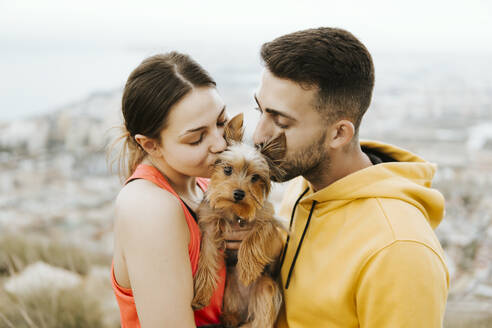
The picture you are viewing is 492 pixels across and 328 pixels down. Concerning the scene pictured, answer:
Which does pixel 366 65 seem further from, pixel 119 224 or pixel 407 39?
pixel 407 39

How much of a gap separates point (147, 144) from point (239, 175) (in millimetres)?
595

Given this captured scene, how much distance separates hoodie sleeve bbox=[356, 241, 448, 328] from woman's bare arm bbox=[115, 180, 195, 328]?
92 cm

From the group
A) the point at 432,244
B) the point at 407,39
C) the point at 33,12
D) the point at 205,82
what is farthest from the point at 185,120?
the point at 407,39

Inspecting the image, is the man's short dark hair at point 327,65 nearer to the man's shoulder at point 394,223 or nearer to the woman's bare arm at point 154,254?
the man's shoulder at point 394,223

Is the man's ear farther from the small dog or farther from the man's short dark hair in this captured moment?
the small dog

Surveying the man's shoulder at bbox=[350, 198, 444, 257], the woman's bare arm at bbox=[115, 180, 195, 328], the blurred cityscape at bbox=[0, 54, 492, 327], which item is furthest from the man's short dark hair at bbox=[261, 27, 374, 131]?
the blurred cityscape at bbox=[0, 54, 492, 327]

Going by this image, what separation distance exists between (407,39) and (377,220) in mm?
11162

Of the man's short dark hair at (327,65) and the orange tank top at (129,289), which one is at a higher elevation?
the man's short dark hair at (327,65)

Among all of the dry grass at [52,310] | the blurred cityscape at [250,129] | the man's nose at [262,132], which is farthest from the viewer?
the blurred cityscape at [250,129]

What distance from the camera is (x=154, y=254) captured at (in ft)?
6.44

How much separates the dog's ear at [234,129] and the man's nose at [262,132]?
97 millimetres

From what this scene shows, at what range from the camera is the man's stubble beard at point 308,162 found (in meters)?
2.45

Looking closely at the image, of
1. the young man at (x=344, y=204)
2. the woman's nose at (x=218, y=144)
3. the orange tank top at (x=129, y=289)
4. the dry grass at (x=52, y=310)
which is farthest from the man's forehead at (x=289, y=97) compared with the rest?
the dry grass at (x=52, y=310)

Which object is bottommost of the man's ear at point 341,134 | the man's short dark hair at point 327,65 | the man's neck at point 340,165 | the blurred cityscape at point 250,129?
the blurred cityscape at point 250,129
